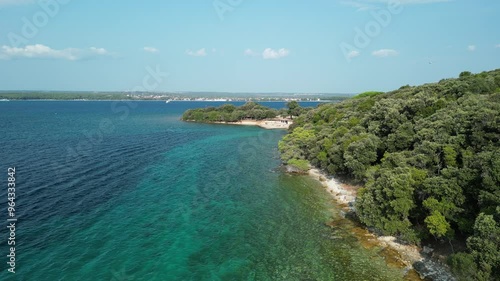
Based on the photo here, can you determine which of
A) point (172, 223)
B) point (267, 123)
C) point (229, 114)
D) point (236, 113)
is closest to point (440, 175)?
point (172, 223)

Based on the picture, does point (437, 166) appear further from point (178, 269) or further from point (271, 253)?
point (178, 269)

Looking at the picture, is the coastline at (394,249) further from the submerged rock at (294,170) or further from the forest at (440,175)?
the submerged rock at (294,170)

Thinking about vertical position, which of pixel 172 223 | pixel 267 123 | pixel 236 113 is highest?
pixel 236 113

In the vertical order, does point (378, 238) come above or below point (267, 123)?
below

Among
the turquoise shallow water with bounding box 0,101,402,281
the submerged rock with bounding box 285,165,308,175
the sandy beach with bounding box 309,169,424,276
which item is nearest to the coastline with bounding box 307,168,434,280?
the sandy beach with bounding box 309,169,424,276

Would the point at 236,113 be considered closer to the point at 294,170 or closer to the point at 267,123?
the point at 267,123

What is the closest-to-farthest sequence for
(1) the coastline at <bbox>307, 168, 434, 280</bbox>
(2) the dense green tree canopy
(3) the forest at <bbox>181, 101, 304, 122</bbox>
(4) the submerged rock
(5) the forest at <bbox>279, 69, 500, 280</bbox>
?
(5) the forest at <bbox>279, 69, 500, 280</bbox> < (1) the coastline at <bbox>307, 168, 434, 280</bbox> < (4) the submerged rock < (2) the dense green tree canopy < (3) the forest at <bbox>181, 101, 304, 122</bbox>

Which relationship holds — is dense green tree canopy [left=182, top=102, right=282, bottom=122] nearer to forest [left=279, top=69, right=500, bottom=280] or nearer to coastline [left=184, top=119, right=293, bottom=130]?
coastline [left=184, top=119, right=293, bottom=130]
